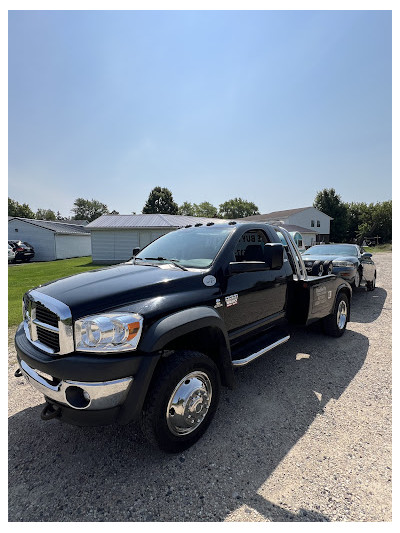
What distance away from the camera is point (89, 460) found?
238cm

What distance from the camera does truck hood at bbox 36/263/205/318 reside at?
2187mm

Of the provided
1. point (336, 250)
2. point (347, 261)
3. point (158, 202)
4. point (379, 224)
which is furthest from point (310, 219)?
point (347, 261)

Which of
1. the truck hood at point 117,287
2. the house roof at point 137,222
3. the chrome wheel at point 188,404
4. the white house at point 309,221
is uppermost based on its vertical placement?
the white house at point 309,221

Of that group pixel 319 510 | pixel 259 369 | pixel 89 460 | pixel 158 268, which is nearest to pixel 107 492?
pixel 89 460

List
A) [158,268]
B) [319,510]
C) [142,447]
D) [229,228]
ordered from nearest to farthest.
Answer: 1. [319,510]
2. [142,447]
3. [158,268]
4. [229,228]

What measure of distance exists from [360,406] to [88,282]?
309cm

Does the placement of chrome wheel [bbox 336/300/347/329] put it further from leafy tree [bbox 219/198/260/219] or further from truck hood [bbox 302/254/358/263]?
leafy tree [bbox 219/198/260/219]

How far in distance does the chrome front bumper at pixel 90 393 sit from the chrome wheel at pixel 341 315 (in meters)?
4.19

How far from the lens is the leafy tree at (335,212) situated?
5191 centimetres

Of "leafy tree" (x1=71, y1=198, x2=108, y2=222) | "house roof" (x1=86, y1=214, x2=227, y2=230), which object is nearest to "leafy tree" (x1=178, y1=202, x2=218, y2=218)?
"leafy tree" (x1=71, y1=198, x2=108, y2=222)

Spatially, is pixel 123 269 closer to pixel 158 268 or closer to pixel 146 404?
pixel 158 268

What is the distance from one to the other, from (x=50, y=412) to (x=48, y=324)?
2.20 feet

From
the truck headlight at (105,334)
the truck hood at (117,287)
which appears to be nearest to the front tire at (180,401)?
the truck headlight at (105,334)

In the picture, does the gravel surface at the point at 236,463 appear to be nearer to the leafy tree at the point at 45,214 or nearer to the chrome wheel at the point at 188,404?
the chrome wheel at the point at 188,404
